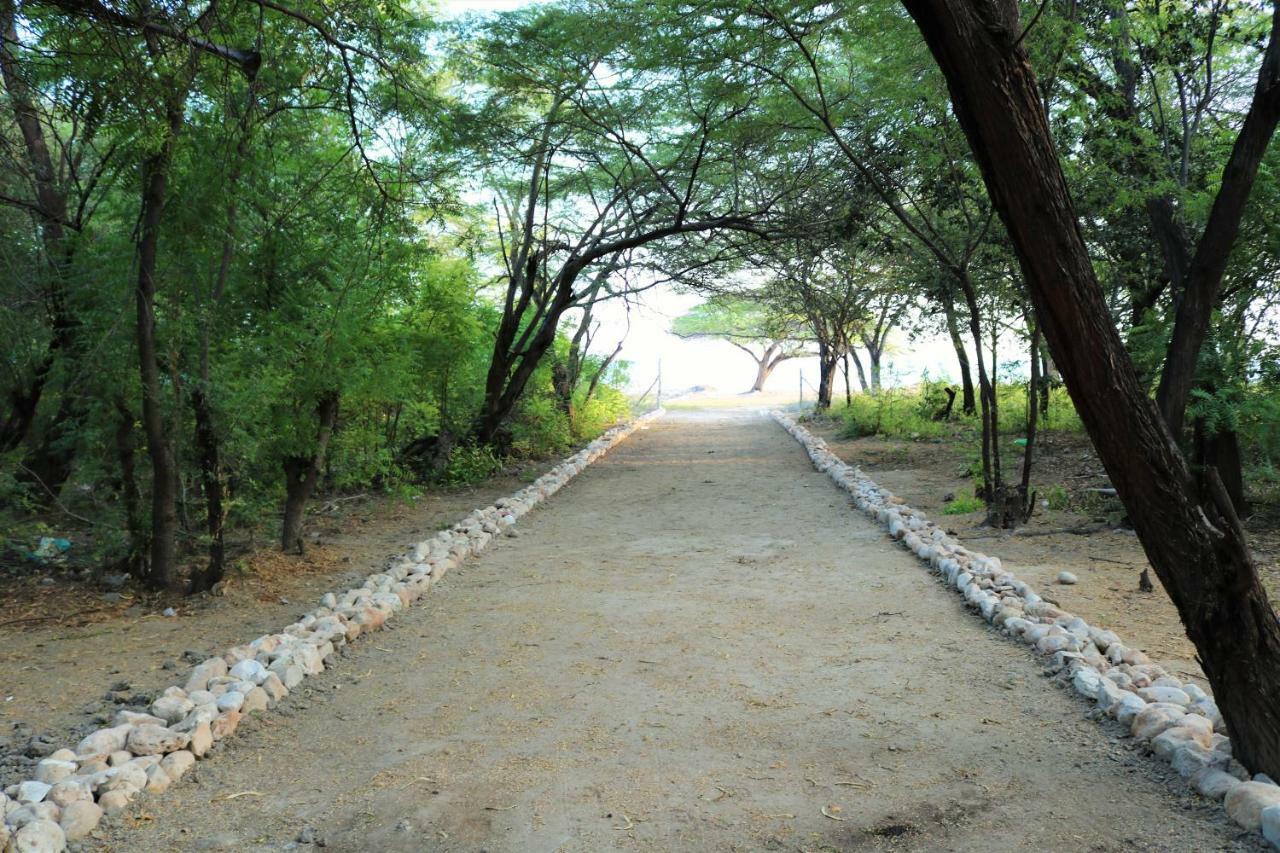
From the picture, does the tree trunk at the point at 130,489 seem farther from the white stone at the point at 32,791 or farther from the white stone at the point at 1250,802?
the white stone at the point at 1250,802

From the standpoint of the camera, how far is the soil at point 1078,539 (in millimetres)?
4594

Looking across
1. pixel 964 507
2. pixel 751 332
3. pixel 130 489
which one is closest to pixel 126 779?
pixel 130 489

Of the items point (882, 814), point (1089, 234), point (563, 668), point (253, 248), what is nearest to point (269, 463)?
point (253, 248)

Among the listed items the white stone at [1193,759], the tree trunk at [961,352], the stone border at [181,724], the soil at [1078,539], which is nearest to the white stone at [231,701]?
the stone border at [181,724]

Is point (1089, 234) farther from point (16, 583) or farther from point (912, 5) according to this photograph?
point (16, 583)

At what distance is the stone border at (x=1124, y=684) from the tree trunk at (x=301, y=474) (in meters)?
3.90

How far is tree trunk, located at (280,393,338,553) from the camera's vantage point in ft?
20.2

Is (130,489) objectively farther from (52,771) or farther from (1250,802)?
(1250,802)

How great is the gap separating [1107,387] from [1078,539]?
444 cm

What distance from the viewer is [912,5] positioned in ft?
8.99

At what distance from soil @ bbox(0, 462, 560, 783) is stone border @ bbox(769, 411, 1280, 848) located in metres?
3.51

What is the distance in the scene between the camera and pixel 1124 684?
141 inches

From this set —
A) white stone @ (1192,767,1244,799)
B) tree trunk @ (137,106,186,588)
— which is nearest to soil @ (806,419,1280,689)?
white stone @ (1192,767,1244,799)

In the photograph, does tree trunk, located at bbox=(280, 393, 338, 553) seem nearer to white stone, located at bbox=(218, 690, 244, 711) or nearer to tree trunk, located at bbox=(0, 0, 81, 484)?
tree trunk, located at bbox=(0, 0, 81, 484)
